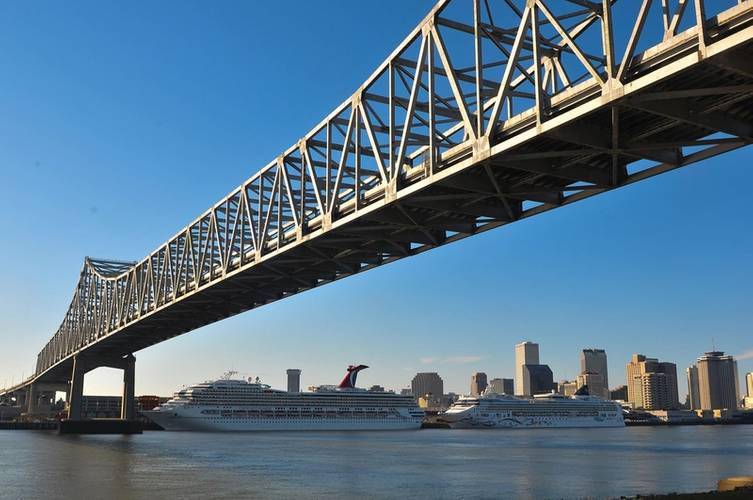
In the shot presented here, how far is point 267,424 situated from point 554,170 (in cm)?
13760

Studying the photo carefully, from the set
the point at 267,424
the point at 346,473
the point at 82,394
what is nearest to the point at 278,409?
the point at 267,424

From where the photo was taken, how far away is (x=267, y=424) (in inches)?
6132

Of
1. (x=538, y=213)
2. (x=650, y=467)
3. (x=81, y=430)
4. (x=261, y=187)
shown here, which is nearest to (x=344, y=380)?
(x=81, y=430)

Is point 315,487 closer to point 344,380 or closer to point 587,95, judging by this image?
point 587,95

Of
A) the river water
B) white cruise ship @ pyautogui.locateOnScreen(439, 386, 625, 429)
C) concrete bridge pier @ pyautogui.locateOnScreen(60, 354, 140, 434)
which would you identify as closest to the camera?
the river water

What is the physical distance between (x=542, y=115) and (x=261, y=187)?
95.5 feet

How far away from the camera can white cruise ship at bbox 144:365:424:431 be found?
150375mm

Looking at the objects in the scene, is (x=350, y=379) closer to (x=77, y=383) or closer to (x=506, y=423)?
(x=506, y=423)

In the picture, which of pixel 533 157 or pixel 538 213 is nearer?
pixel 533 157

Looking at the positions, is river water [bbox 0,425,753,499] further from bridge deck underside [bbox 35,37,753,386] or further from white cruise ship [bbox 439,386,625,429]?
white cruise ship [bbox 439,386,625,429]

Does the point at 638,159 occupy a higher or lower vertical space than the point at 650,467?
higher

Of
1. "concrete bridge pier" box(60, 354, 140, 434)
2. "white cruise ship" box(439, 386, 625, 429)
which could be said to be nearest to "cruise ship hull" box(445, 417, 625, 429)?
"white cruise ship" box(439, 386, 625, 429)

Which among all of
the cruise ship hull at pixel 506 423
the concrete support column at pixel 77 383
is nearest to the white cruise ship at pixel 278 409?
the cruise ship hull at pixel 506 423

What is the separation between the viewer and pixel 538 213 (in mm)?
30438
